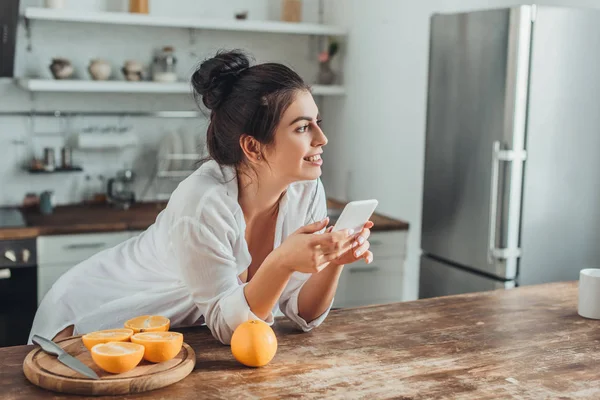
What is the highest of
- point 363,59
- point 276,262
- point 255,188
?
point 363,59

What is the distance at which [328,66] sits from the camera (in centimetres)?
424

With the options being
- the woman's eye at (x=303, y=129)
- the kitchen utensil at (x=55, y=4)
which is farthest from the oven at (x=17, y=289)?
the woman's eye at (x=303, y=129)

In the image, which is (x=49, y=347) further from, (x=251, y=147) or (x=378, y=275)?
(x=378, y=275)

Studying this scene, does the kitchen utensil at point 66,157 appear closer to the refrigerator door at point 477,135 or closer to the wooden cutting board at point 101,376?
the refrigerator door at point 477,135

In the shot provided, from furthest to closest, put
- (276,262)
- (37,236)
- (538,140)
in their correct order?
(37,236), (538,140), (276,262)

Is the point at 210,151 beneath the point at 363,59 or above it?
beneath

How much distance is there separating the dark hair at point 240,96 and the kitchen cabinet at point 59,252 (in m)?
1.69

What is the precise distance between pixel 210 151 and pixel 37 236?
1.67m

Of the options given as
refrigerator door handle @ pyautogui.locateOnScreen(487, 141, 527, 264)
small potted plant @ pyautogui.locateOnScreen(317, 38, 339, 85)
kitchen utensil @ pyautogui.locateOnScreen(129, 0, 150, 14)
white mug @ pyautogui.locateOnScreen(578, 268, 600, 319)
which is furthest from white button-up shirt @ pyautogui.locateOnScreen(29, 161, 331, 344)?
small potted plant @ pyautogui.locateOnScreen(317, 38, 339, 85)

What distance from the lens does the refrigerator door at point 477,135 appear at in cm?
290

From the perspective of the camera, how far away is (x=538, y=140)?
2.94 meters

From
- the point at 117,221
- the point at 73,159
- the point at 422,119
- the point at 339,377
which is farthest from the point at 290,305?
the point at 73,159

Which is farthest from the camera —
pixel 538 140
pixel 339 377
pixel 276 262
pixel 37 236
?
pixel 37 236

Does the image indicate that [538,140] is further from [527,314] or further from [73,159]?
[73,159]
